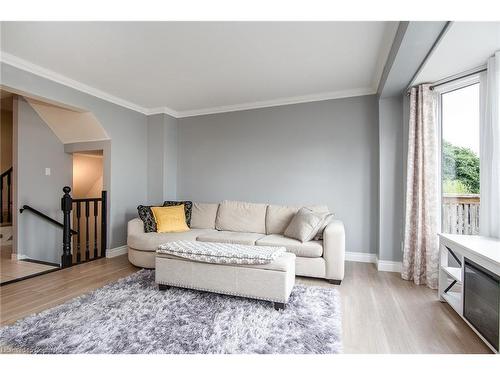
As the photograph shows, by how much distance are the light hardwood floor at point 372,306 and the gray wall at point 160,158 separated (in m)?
1.46

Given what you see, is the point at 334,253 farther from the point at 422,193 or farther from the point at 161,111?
the point at 161,111

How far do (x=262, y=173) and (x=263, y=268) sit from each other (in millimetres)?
2184

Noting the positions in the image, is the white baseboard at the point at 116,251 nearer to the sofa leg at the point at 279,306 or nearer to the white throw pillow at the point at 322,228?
the sofa leg at the point at 279,306

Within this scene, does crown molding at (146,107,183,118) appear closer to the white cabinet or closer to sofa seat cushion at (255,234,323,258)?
sofa seat cushion at (255,234,323,258)

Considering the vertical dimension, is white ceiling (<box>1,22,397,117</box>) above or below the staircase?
above

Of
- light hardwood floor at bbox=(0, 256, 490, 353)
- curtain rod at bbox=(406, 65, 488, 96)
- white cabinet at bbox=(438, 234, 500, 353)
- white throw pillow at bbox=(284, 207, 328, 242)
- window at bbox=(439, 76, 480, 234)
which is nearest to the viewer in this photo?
white cabinet at bbox=(438, 234, 500, 353)

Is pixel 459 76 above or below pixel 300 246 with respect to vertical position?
above

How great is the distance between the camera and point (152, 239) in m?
3.29

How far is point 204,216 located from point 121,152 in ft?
5.60

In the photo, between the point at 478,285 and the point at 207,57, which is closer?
the point at 478,285

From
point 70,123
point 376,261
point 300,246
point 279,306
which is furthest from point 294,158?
point 70,123

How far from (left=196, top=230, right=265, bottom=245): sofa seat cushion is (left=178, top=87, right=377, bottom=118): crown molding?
2.11m

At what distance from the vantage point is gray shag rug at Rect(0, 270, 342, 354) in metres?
1.70

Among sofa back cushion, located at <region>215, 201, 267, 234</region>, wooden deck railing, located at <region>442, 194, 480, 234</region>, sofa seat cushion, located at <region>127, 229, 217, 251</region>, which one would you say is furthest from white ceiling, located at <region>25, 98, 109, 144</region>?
wooden deck railing, located at <region>442, 194, 480, 234</region>
